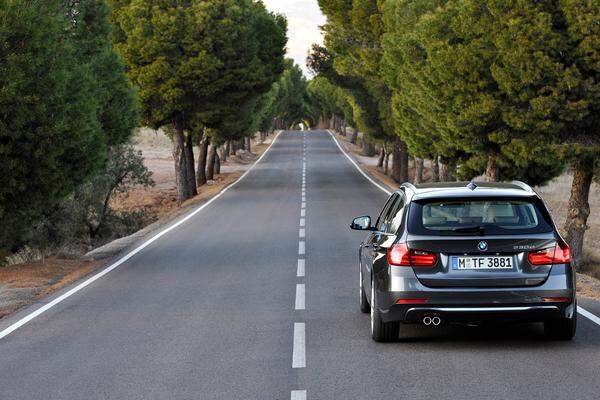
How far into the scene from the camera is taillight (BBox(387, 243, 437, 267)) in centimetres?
842

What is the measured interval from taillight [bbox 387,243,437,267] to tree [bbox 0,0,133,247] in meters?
8.91

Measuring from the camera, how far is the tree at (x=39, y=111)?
1575cm

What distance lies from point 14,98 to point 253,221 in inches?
465

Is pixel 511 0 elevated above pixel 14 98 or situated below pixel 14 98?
above

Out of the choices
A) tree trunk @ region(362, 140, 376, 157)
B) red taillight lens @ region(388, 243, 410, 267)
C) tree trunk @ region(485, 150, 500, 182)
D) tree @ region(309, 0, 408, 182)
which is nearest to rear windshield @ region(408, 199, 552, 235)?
red taillight lens @ region(388, 243, 410, 267)

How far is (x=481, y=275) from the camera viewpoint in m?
8.34

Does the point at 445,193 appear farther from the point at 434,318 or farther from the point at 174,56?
the point at 174,56

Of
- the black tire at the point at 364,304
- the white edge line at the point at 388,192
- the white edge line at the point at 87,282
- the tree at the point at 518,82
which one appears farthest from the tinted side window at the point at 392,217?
the tree at the point at 518,82

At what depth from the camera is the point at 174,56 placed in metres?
40.9

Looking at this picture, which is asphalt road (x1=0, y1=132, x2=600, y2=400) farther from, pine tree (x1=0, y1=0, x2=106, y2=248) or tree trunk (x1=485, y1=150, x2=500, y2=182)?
tree trunk (x1=485, y1=150, x2=500, y2=182)

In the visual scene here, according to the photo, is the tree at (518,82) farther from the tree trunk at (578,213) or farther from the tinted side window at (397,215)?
the tinted side window at (397,215)

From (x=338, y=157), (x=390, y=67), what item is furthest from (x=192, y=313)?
(x=338, y=157)

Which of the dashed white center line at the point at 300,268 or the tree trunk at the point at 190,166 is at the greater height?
the dashed white center line at the point at 300,268

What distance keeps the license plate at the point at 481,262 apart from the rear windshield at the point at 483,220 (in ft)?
0.73
